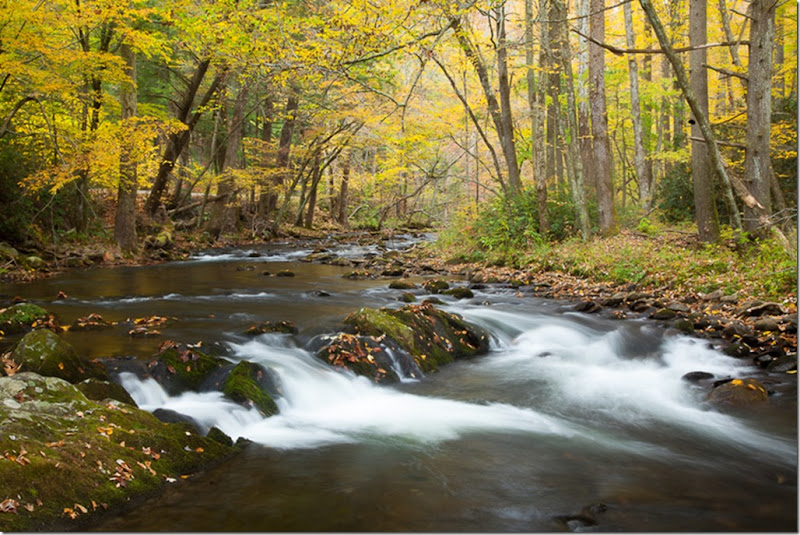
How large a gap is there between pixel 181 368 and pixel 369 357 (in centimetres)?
242

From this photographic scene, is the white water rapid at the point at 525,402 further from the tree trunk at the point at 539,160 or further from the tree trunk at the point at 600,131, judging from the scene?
the tree trunk at the point at 539,160

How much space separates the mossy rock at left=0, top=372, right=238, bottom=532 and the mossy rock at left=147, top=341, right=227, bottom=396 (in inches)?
52.4

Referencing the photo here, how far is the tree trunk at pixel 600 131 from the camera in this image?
14266 millimetres

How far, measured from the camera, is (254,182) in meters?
23.2

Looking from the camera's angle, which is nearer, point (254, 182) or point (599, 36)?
point (599, 36)

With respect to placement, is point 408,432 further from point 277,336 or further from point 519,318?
point 519,318

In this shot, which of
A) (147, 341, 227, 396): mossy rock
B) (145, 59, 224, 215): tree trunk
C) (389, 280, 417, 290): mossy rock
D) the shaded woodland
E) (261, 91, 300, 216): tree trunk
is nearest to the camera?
(147, 341, 227, 396): mossy rock

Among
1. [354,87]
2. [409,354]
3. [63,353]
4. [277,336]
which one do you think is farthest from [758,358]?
[354,87]

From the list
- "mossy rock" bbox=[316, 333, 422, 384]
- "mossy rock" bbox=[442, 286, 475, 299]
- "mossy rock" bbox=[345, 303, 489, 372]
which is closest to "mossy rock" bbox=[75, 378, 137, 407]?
"mossy rock" bbox=[316, 333, 422, 384]

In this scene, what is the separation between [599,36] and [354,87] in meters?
10.5

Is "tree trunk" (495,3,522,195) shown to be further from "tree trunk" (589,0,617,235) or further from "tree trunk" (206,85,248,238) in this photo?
"tree trunk" (206,85,248,238)

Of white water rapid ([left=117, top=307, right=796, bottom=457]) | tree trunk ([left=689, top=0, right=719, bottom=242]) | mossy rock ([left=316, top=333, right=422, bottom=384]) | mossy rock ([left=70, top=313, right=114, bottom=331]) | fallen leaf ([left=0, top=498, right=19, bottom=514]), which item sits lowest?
white water rapid ([left=117, top=307, right=796, bottom=457])

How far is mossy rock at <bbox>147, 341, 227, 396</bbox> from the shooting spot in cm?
617

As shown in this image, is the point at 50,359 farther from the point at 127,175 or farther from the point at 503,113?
the point at 503,113
